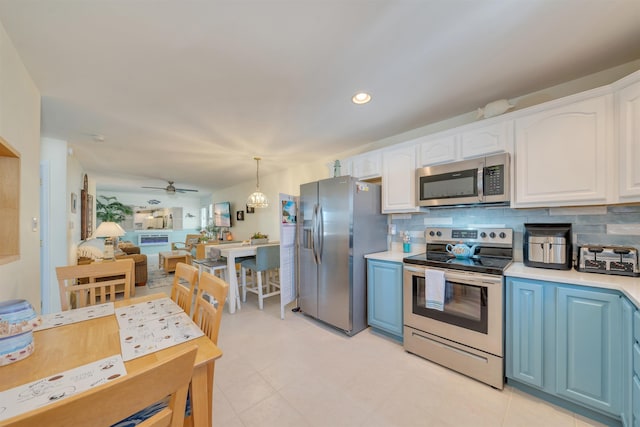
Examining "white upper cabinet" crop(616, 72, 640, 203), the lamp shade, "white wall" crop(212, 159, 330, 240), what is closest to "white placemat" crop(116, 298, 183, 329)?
"white wall" crop(212, 159, 330, 240)

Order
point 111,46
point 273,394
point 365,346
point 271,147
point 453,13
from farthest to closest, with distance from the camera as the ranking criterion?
point 271,147 → point 365,346 → point 273,394 → point 111,46 → point 453,13

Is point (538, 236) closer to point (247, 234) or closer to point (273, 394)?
point (273, 394)

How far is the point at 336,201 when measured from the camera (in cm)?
278

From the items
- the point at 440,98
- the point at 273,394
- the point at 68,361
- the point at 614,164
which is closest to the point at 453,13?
the point at 440,98

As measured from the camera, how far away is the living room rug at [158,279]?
4.87 m

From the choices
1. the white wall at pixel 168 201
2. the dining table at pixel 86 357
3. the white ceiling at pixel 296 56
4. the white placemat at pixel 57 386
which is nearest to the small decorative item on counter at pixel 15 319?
the dining table at pixel 86 357

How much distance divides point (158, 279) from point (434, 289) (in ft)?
18.3

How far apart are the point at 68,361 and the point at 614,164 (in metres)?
3.11

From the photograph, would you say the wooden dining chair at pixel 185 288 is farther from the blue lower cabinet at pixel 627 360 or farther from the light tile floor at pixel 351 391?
the blue lower cabinet at pixel 627 360

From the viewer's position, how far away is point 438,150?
2430mm

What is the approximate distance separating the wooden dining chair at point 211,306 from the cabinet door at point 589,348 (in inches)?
82.6

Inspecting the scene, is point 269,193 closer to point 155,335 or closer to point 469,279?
point 469,279

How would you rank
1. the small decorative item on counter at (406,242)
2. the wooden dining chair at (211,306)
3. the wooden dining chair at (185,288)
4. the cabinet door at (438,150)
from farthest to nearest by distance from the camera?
the small decorative item on counter at (406,242), the cabinet door at (438,150), the wooden dining chair at (185,288), the wooden dining chair at (211,306)

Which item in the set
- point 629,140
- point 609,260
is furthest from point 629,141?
point 609,260
